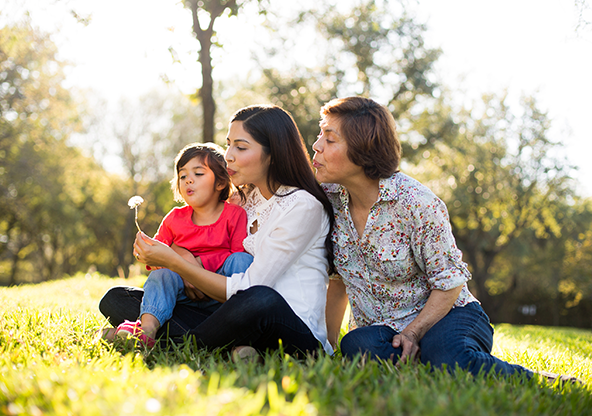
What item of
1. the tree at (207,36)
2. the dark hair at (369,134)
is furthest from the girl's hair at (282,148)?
the tree at (207,36)

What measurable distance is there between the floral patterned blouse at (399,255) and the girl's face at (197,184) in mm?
1020

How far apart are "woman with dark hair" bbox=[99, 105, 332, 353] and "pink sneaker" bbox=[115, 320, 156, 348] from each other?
19 cm

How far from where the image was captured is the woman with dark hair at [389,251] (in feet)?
8.86

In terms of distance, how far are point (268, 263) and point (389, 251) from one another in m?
0.74

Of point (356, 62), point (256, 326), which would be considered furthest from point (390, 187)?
point (356, 62)

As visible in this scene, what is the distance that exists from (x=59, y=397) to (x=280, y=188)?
180cm

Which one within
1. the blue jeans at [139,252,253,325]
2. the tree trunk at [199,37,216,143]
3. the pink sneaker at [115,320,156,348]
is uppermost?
the tree trunk at [199,37,216,143]

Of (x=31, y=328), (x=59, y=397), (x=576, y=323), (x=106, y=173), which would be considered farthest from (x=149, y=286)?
(x=576, y=323)

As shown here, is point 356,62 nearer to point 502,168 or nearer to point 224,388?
point 502,168

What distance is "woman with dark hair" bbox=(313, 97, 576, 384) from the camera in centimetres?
270

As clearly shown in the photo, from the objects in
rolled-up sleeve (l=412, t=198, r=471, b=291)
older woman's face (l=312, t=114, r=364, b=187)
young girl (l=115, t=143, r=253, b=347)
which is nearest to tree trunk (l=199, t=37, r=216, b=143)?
young girl (l=115, t=143, r=253, b=347)

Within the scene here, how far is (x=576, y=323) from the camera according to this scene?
85.5ft

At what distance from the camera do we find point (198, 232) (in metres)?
3.35

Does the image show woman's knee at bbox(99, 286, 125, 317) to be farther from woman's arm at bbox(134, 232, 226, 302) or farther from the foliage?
the foliage
